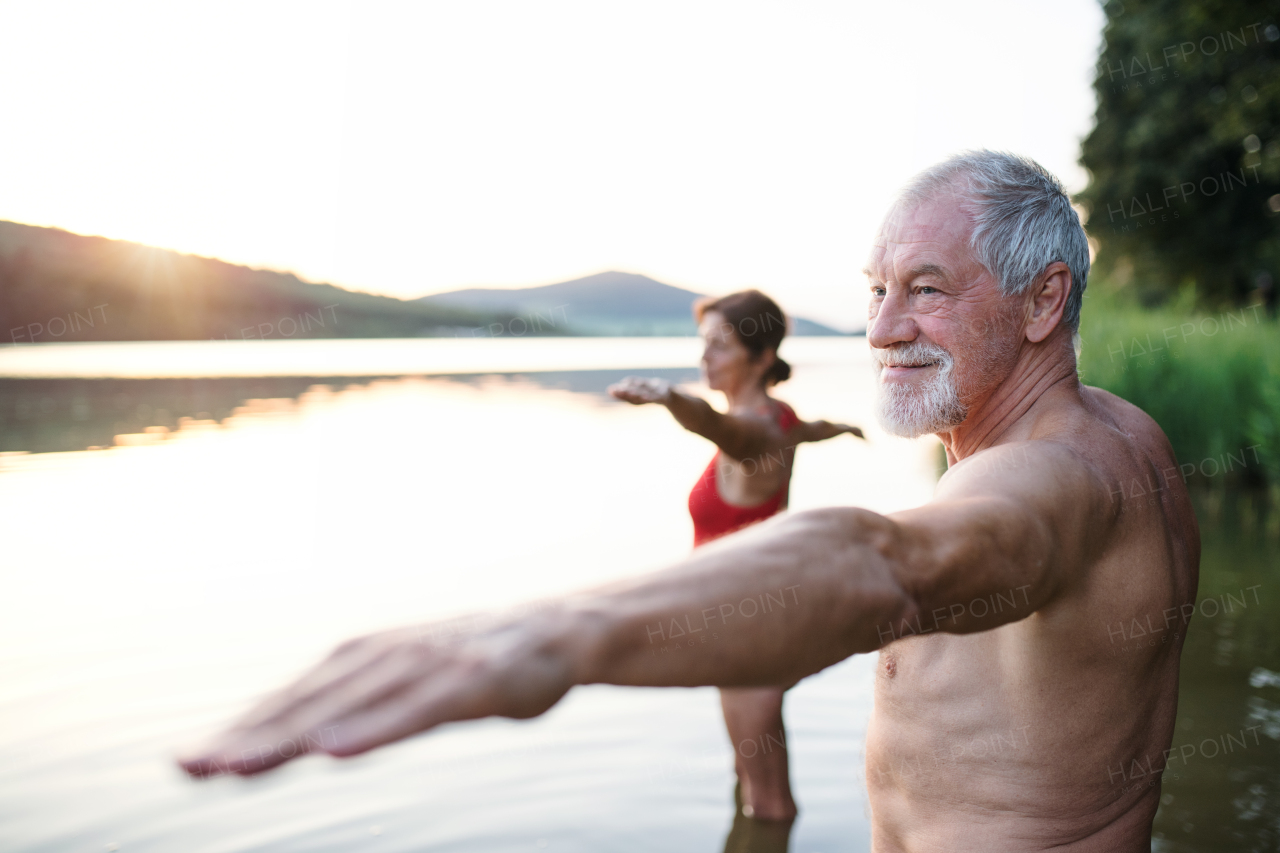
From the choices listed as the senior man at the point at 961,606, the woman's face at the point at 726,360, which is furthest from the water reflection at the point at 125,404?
the senior man at the point at 961,606

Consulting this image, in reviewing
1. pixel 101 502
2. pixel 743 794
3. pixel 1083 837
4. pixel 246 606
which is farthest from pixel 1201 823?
pixel 101 502

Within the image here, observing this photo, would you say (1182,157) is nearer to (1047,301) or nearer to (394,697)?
(1047,301)

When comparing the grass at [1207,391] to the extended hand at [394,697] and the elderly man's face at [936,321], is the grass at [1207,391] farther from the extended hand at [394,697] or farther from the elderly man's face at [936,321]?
the extended hand at [394,697]

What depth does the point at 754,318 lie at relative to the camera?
14.8 feet

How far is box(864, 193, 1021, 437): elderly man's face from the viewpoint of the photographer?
1.73 meters

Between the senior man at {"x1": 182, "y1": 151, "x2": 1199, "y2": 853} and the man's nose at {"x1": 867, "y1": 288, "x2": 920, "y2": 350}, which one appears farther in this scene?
the man's nose at {"x1": 867, "y1": 288, "x2": 920, "y2": 350}

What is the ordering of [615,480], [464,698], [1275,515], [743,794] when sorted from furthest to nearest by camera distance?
→ [615,480] → [1275,515] → [743,794] → [464,698]

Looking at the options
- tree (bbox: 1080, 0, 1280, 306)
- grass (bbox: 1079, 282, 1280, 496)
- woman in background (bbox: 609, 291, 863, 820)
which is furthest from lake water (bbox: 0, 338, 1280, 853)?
tree (bbox: 1080, 0, 1280, 306)

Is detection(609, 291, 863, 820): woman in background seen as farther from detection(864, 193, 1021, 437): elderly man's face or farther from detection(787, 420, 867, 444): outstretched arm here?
detection(864, 193, 1021, 437): elderly man's face

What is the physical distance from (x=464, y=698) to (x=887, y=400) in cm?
139

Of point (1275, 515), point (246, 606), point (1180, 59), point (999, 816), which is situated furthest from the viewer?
point (1180, 59)

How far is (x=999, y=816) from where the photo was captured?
1.63 m

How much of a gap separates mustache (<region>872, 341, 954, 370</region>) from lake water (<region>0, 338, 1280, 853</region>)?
4.84ft

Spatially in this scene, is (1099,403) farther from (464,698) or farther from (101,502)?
(101,502)
